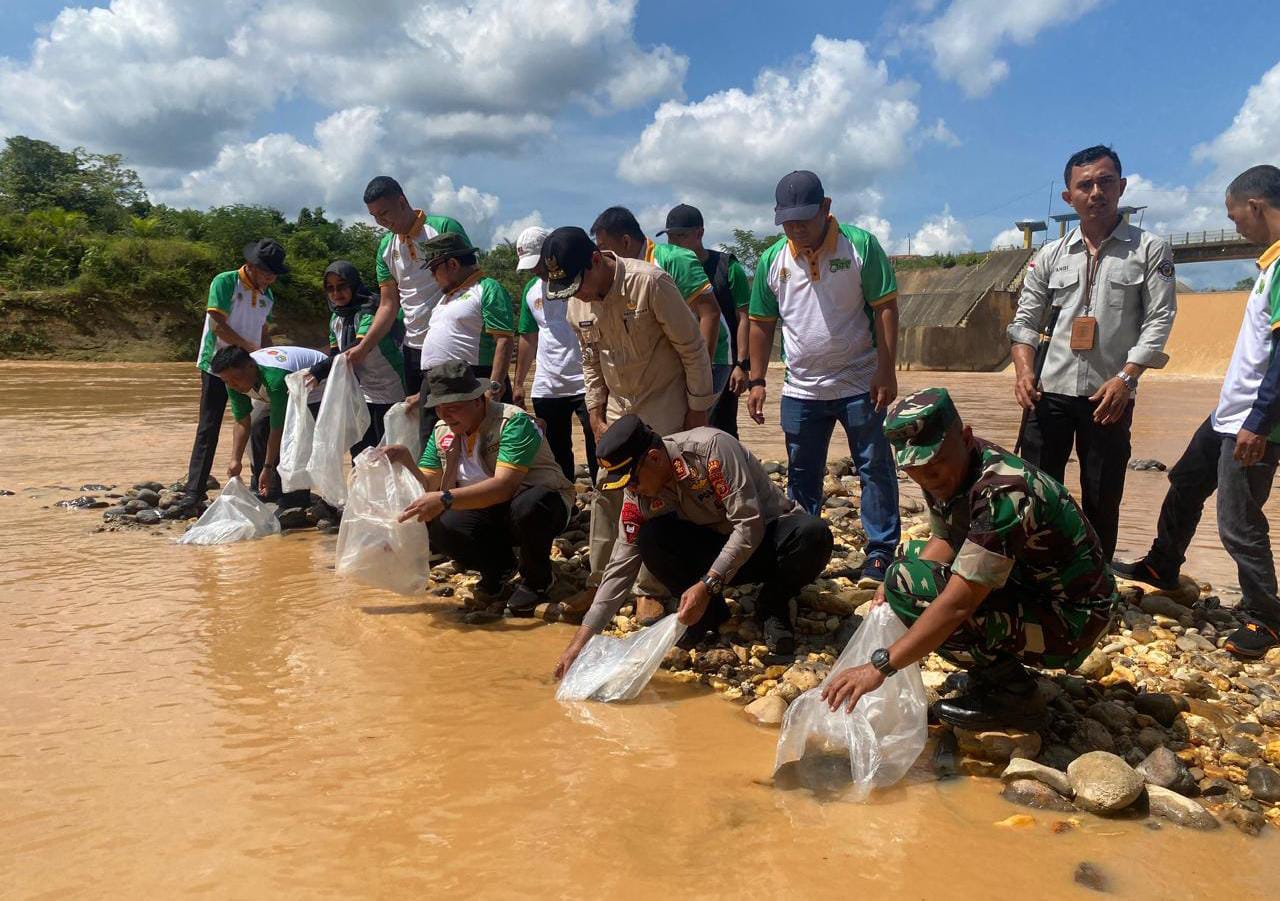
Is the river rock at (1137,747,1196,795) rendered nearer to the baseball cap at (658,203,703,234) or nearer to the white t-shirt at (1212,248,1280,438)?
the white t-shirt at (1212,248,1280,438)

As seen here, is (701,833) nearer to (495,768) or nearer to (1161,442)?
(495,768)

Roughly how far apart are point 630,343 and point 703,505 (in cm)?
88

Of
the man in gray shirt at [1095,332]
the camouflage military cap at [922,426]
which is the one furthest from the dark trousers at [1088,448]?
the camouflage military cap at [922,426]

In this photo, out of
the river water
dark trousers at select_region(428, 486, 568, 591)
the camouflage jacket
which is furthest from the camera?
dark trousers at select_region(428, 486, 568, 591)

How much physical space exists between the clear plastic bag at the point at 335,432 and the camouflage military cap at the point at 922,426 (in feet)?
12.2

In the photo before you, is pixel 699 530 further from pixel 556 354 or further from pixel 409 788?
pixel 556 354

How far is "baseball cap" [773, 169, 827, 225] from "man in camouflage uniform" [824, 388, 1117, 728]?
5.20 ft

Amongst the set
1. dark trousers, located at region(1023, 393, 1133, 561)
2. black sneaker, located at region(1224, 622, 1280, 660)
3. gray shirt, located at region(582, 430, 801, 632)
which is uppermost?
dark trousers, located at region(1023, 393, 1133, 561)

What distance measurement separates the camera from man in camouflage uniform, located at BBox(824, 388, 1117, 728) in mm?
2408

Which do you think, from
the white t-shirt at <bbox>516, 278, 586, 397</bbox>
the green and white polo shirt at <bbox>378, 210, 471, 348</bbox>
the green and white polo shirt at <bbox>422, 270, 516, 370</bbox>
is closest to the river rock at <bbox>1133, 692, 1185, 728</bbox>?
the white t-shirt at <bbox>516, 278, 586, 397</bbox>

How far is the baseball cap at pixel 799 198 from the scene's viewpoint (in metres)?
3.89

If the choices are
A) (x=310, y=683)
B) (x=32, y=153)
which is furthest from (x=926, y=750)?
(x=32, y=153)

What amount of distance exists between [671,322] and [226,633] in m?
2.38

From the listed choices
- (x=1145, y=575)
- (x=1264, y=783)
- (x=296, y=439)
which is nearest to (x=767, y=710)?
(x=1264, y=783)
